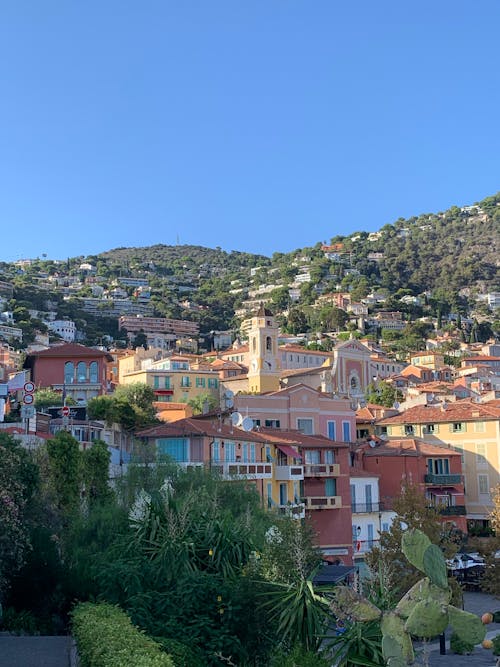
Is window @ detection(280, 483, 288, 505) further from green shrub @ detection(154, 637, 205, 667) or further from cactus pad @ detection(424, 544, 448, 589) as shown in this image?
cactus pad @ detection(424, 544, 448, 589)

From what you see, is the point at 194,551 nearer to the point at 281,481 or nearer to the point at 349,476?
the point at 281,481

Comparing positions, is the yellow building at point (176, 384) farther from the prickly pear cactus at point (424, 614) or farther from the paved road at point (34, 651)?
the prickly pear cactus at point (424, 614)

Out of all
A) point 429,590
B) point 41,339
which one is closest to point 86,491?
point 429,590

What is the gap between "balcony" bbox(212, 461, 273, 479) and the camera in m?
38.4

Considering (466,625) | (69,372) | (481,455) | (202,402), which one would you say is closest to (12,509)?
(466,625)

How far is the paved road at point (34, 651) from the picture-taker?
64.2 ft

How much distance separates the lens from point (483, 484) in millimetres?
59812

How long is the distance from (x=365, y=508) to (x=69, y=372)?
72.3 feet

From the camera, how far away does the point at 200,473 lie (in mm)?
33312

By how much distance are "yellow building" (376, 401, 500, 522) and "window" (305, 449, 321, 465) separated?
55.2 feet

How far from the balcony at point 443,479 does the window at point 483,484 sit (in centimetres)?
291

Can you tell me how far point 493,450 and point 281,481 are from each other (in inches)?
857

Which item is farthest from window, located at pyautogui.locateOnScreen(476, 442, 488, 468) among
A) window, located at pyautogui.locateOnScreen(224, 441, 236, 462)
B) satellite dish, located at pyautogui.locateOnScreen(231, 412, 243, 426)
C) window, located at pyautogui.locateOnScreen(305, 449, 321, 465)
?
window, located at pyautogui.locateOnScreen(224, 441, 236, 462)

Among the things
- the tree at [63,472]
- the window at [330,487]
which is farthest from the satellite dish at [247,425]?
the tree at [63,472]
